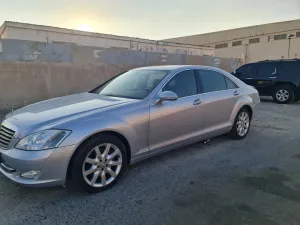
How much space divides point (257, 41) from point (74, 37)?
26.0 metres

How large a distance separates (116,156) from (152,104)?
85cm

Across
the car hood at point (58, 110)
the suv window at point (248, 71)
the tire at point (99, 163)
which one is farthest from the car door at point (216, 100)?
the suv window at point (248, 71)

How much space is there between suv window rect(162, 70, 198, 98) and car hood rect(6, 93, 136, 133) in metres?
0.78

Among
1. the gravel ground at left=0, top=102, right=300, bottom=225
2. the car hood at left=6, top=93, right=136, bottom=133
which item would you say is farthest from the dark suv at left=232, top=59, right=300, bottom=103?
the car hood at left=6, top=93, right=136, bottom=133

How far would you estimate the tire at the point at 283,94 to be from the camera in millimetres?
10531

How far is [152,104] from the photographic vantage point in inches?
141

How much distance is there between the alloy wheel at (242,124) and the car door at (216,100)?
0.35 metres

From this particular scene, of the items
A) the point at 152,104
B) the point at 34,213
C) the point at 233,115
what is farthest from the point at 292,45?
the point at 34,213

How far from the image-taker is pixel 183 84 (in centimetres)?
415

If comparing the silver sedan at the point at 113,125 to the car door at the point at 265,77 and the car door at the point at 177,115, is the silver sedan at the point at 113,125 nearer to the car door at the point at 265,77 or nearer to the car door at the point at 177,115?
the car door at the point at 177,115

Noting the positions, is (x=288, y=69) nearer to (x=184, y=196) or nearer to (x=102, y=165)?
(x=184, y=196)

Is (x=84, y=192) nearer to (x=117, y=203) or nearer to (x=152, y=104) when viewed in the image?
(x=117, y=203)

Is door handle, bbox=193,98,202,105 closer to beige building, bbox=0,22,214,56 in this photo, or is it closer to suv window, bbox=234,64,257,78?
suv window, bbox=234,64,257,78

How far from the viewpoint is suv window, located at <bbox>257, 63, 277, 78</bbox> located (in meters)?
10.9
